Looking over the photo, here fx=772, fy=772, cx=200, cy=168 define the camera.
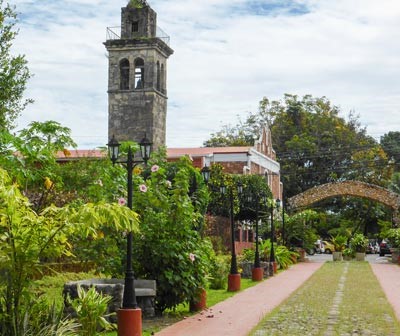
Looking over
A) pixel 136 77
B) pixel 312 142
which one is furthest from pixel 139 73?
pixel 312 142

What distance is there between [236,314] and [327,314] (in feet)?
5.71

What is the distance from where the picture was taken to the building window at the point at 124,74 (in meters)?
43.9

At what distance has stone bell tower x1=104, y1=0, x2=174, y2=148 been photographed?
Answer: 141ft

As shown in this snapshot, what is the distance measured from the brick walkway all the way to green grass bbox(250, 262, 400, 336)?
0.90 ft

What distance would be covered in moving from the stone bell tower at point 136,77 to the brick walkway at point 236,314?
73.0 feet

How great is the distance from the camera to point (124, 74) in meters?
44.3

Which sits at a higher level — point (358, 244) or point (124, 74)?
point (124, 74)

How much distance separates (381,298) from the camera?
18375 millimetres

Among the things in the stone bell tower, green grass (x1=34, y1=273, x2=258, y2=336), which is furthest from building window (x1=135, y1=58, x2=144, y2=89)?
green grass (x1=34, y1=273, x2=258, y2=336)

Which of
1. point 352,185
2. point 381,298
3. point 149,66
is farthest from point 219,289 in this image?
point 352,185

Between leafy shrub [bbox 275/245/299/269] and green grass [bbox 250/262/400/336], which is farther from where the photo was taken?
leafy shrub [bbox 275/245/299/269]

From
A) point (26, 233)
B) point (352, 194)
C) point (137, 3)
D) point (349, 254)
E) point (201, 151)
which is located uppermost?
point (137, 3)

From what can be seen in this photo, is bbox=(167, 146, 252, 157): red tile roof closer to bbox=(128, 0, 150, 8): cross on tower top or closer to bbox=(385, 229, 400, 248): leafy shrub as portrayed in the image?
bbox=(128, 0, 150, 8): cross on tower top

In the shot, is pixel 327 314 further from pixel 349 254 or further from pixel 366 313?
pixel 349 254
